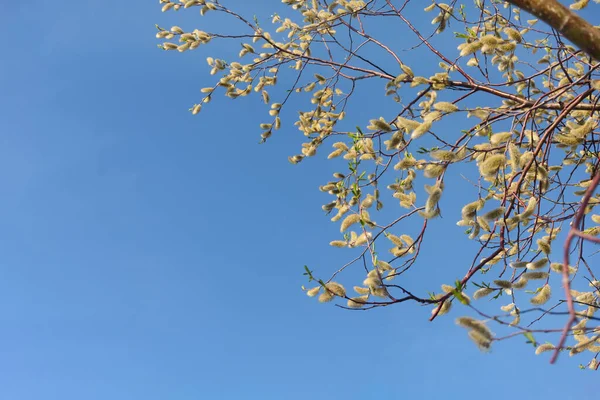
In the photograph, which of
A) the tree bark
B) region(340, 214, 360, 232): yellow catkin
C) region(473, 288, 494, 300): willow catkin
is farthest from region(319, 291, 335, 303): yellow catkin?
the tree bark

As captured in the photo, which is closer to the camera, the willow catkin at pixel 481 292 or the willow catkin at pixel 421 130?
the willow catkin at pixel 421 130

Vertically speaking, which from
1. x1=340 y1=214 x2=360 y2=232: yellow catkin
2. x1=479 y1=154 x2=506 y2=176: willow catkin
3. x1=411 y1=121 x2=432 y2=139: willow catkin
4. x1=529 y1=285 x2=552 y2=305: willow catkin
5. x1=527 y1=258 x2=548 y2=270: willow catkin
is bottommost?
x1=529 y1=285 x2=552 y2=305: willow catkin

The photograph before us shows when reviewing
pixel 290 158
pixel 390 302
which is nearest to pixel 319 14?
pixel 290 158

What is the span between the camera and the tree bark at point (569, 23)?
5.84 ft

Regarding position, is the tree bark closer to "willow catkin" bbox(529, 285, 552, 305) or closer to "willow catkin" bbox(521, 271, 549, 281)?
"willow catkin" bbox(521, 271, 549, 281)

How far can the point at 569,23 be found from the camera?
71.5 inches

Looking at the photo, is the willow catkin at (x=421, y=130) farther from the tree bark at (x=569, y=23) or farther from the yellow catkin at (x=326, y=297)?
the yellow catkin at (x=326, y=297)

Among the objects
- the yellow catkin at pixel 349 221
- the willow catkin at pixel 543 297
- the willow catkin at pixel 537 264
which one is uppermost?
the yellow catkin at pixel 349 221

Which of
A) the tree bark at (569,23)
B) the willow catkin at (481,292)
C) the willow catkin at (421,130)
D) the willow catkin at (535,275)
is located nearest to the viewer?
the tree bark at (569,23)

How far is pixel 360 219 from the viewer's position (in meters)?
3.16

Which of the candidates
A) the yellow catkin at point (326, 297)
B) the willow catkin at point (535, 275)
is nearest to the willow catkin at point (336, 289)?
the yellow catkin at point (326, 297)

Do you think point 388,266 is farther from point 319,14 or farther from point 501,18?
point 501,18

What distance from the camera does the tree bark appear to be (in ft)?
5.84

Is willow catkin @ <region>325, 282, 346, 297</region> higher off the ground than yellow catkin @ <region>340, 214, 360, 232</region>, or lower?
lower
